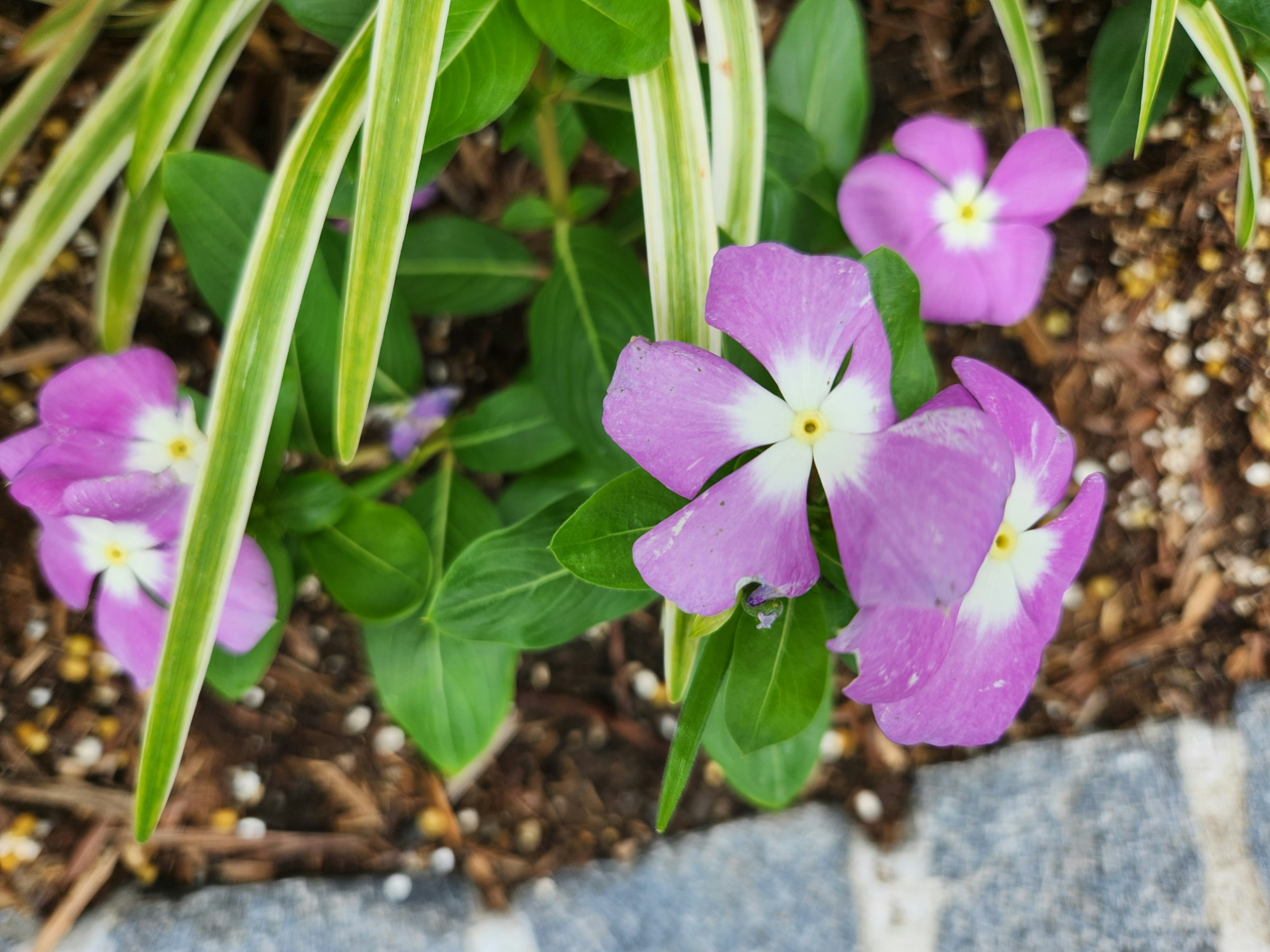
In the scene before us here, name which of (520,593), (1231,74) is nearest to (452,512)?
(520,593)

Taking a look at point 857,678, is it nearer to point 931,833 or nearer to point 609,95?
point 609,95

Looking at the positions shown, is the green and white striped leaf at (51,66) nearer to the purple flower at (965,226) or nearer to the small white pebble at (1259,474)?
the purple flower at (965,226)

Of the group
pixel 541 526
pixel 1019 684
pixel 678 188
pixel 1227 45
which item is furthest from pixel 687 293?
pixel 1227 45

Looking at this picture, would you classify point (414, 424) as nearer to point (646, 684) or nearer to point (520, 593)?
point (520, 593)

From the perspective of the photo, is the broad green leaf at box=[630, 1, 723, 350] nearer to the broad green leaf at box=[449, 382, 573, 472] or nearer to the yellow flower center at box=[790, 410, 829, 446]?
the yellow flower center at box=[790, 410, 829, 446]

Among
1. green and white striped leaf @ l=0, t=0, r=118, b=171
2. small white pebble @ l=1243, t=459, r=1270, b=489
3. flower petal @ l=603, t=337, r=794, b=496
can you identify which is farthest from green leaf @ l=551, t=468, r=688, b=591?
small white pebble @ l=1243, t=459, r=1270, b=489

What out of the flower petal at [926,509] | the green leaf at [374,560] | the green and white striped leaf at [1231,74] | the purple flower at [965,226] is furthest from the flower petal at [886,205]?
the green leaf at [374,560]

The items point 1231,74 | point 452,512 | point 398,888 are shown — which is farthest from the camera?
point 398,888
